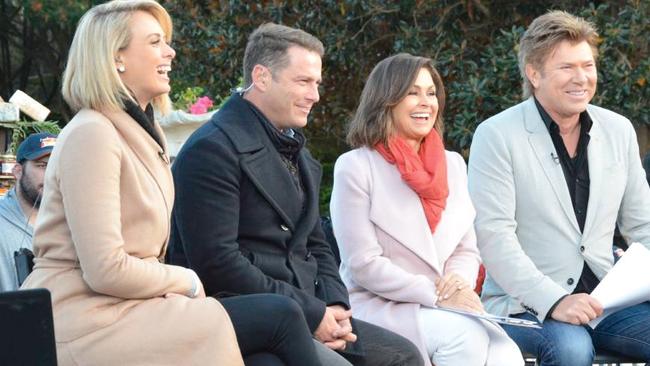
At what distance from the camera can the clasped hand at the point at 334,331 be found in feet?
16.1

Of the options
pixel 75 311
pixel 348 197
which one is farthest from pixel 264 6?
pixel 75 311

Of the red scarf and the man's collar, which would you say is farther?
the man's collar

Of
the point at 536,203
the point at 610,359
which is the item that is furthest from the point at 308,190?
the point at 610,359

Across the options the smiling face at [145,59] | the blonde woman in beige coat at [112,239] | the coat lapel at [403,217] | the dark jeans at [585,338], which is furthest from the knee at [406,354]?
the smiling face at [145,59]

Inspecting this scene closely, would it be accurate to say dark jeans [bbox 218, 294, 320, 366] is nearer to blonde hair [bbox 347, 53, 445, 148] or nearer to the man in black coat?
the man in black coat

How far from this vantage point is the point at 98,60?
14.0 feet

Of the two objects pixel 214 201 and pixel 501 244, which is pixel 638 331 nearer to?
pixel 501 244

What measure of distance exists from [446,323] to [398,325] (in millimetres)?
221

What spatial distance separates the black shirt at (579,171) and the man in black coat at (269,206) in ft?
3.51

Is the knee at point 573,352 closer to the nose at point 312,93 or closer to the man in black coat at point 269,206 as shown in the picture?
the man in black coat at point 269,206

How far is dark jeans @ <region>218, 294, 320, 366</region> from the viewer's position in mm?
4230

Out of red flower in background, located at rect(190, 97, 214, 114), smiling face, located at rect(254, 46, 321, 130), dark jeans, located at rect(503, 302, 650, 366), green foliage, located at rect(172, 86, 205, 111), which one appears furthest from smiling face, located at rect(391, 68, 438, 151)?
green foliage, located at rect(172, 86, 205, 111)

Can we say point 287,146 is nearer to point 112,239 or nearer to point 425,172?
point 425,172

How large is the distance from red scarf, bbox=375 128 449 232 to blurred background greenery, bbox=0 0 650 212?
4.29m
